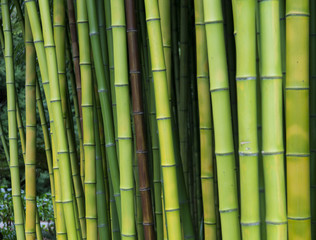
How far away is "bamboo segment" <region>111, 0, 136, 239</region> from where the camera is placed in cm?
81

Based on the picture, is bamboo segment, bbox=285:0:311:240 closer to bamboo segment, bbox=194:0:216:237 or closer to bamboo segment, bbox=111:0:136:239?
bamboo segment, bbox=194:0:216:237

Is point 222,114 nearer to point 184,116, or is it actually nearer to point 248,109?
point 248,109

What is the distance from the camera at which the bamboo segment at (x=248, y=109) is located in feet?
2.03

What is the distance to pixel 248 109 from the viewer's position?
63 cm

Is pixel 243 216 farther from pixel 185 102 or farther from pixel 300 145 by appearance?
pixel 185 102

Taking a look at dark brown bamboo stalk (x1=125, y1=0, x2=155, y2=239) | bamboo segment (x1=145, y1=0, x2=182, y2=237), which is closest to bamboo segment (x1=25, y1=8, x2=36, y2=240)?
dark brown bamboo stalk (x1=125, y1=0, x2=155, y2=239)

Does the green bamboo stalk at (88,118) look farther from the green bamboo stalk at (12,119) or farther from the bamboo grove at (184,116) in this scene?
the green bamboo stalk at (12,119)

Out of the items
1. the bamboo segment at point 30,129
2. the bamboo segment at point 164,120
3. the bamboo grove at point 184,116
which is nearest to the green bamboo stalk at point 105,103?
the bamboo grove at point 184,116

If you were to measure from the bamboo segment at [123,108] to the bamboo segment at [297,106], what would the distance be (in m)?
0.29

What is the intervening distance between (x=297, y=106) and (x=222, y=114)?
109mm

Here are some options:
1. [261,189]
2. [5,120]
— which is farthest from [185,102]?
[5,120]

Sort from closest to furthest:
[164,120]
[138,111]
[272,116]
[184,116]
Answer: [272,116]
[164,120]
[138,111]
[184,116]

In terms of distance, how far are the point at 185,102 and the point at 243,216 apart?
1.51 ft

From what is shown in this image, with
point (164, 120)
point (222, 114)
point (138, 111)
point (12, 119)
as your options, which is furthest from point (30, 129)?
point (222, 114)
